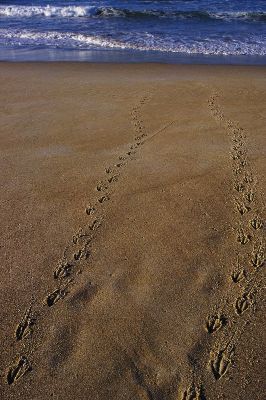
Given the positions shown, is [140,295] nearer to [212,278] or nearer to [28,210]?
[212,278]

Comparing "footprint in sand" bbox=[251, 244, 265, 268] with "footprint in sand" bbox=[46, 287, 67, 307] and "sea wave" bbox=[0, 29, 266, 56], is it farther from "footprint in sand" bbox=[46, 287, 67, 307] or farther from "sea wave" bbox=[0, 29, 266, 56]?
"sea wave" bbox=[0, 29, 266, 56]

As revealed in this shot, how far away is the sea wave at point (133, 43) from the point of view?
12.7 metres

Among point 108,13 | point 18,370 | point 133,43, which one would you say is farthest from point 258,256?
point 108,13

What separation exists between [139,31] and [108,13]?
4.61m

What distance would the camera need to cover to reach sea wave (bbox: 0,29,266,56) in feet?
41.6

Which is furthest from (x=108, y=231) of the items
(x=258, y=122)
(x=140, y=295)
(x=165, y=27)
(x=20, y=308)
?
(x=165, y=27)

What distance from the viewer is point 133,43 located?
13781mm

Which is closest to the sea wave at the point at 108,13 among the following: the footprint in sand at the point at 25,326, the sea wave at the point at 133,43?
the sea wave at the point at 133,43

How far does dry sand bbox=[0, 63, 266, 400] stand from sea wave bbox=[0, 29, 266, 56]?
5509 mm

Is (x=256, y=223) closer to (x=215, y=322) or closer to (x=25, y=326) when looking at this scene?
(x=215, y=322)

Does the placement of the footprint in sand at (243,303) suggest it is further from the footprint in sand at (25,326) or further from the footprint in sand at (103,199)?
the footprint in sand at (103,199)

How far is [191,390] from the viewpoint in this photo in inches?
118

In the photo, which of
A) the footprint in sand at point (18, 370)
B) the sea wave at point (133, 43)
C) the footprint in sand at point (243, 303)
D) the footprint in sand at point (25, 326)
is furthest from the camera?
the sea wave at point (133, 43)

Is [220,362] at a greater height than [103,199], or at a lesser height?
lesser
